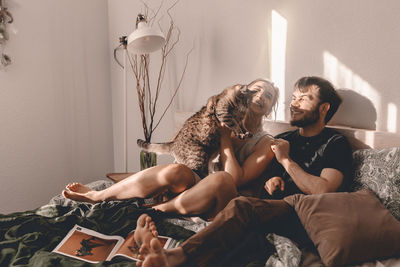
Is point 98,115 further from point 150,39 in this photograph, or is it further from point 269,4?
point 269,4

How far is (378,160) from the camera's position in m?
1.37

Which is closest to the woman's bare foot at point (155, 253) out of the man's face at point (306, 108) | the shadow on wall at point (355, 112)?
the man's face at point (306, 108)

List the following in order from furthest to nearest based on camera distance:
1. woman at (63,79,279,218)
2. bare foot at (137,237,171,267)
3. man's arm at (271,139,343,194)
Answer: woman at (63,79,279,218), man's arm at (271,139,343,194), bare foot at (137,237,171,267)

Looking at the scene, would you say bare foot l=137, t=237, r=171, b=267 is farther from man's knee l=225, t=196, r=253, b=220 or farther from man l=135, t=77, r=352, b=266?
man's knee l=225, t=196, r=253, b=220

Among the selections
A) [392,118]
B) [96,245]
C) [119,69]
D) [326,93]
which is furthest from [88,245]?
[119,69]

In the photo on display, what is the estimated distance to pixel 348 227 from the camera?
3.61 ft

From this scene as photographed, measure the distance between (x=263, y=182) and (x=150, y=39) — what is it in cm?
130

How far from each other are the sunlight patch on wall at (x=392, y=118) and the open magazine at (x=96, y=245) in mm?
1231

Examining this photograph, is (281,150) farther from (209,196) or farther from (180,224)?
(180,224)

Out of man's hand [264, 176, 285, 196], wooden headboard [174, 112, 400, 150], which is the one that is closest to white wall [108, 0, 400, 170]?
wooden headboard [174, 112, 400, 150]

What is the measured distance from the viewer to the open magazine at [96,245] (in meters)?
1.14

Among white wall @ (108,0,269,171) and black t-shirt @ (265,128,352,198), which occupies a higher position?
white wall @ (108,0,269,171)

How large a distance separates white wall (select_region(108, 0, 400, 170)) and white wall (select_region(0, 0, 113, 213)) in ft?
1.52

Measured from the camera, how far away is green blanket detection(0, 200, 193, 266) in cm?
105
